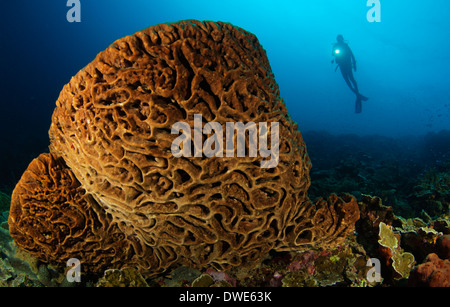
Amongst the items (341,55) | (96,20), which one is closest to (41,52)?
(96,20)

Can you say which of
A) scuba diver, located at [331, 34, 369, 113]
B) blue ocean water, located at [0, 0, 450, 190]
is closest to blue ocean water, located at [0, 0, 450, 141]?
blue ocean water, located at [0, 0, 450, 190]

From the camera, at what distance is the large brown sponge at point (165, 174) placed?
2377 millimetres

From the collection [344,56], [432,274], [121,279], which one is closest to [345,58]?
[344,56]

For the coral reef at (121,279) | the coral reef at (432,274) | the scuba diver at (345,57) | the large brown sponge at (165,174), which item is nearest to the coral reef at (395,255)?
the coral reef at (432,274)

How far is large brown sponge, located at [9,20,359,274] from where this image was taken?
7.80 ft

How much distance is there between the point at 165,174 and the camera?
2.54 m

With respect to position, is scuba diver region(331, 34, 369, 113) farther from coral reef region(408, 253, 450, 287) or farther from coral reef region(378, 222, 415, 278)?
coral reef region(408, 253, 450, 287)

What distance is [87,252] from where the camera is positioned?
3.11 metres

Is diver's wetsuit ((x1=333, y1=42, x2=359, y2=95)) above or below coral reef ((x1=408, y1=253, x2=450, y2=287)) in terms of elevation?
above

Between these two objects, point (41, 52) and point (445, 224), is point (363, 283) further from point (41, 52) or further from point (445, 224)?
point (41, 52)

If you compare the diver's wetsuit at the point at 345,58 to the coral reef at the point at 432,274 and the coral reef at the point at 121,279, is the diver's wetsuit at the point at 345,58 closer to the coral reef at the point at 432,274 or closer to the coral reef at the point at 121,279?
the coral reef at the point at 432,274

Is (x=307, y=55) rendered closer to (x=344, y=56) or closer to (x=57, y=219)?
(x=344, y=56)

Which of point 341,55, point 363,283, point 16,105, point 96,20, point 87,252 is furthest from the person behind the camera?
point 96,20
